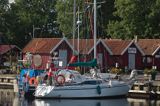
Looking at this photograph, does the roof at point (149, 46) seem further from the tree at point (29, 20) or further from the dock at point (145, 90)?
the tree at point (29, 20)

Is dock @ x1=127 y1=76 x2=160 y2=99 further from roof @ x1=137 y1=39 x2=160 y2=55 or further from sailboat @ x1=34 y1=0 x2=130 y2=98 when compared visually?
roof @ x1=137 y1=39 x2=160 y2=55

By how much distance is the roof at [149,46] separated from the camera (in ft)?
262

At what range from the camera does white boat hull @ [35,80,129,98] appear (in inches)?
1898

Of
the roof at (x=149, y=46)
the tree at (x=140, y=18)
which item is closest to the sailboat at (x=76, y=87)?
the roof at (x=149, y=46)

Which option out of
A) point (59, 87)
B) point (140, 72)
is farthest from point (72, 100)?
point (140, 72)

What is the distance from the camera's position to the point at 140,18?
94.5 metres

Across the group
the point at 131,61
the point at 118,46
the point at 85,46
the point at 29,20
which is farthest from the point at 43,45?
the point at 29,20

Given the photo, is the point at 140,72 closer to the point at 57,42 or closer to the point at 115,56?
the point at 115,56

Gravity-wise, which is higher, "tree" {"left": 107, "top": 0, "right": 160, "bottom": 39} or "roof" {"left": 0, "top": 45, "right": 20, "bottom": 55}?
"tree" {"left": 107, "top": 0, "right": 160, "bottom": 39}

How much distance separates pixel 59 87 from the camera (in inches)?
1896

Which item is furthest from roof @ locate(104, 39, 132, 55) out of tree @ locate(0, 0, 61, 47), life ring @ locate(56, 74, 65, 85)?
tree @ locate(0, 0, 61, 47)

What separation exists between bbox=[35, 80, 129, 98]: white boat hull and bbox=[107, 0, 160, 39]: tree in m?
45.1

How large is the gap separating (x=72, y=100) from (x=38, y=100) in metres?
2.89

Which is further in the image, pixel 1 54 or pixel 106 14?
pixel 106 14
